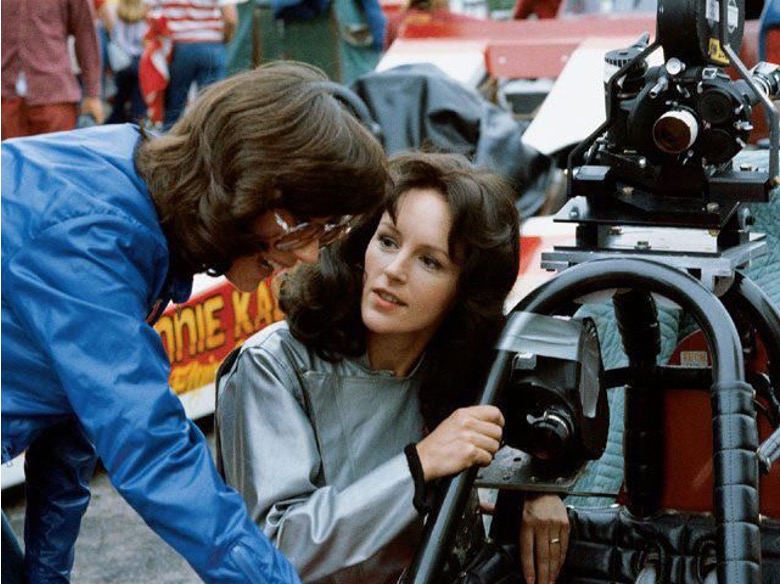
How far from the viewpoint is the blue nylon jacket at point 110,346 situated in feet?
5.75

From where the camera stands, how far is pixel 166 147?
1935 millimetres

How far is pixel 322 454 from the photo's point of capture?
217 centimetres

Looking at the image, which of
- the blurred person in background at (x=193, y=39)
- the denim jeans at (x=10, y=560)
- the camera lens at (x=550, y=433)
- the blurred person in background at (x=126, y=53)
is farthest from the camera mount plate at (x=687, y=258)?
the blurred person in background at (x=126, y=53)

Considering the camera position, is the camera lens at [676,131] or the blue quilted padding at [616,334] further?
the blue quilted padding at [616,334]

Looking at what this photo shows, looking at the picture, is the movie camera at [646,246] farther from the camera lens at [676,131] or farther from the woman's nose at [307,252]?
the woman's nose at [307,252]

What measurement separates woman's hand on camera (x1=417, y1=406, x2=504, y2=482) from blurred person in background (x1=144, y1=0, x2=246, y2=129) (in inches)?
204

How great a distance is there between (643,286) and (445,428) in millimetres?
315

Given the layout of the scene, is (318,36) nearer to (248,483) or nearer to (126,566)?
(126,566)

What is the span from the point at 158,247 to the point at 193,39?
5.43m

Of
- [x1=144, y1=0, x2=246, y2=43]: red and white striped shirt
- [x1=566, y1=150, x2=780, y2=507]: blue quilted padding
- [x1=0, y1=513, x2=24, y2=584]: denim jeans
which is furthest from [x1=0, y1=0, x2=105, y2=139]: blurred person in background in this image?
[x1=0, y1=513, x2=24, y2=584]: denim jeans

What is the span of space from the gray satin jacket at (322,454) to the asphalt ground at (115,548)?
1.76m

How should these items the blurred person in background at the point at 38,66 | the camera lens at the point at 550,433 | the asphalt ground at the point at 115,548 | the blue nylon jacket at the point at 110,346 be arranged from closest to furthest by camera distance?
1. the blue nylon jacket at the point at 110,346
2. the camera lens at the point at 550,433
3. the asphalt ground at the point at 115,548
4. the blurred person in background at the point at 38,66

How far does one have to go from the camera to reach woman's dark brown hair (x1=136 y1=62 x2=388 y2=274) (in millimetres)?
1864

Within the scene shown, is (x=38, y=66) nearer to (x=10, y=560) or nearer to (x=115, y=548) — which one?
(x=115, y=548)
